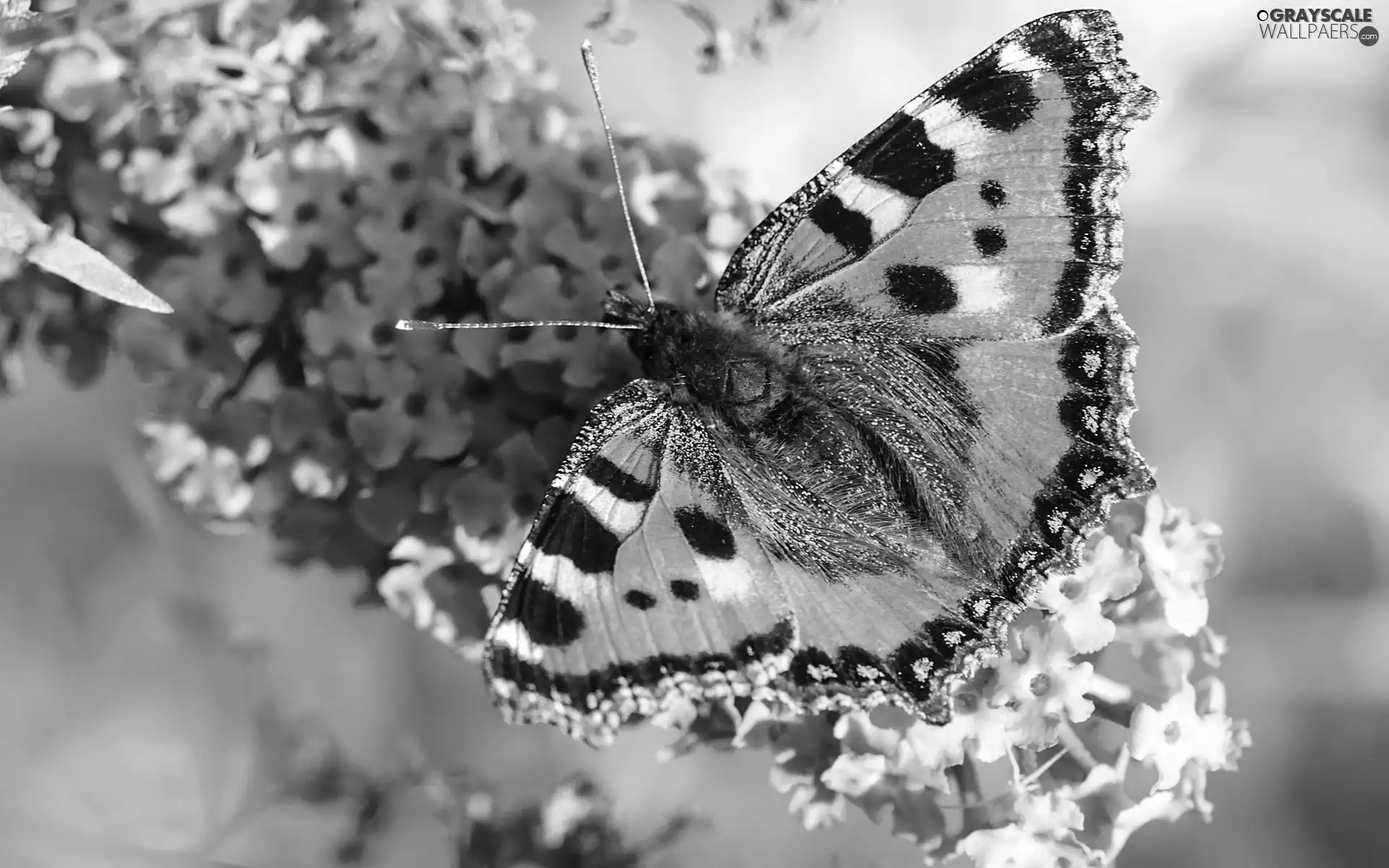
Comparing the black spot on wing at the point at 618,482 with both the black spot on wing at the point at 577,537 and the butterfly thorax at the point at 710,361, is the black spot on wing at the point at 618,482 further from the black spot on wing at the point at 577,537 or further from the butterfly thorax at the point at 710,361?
the butterfly thorax at the point at 710,361

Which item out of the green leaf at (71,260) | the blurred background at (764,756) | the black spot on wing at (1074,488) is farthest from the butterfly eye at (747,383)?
the green leaf at (71,260)

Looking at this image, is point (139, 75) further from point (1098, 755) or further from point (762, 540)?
point (1098, 755)

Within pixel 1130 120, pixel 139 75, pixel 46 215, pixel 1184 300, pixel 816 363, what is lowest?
pixel 46 215

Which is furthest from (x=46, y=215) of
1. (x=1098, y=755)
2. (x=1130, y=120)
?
(x=1098, y=755)

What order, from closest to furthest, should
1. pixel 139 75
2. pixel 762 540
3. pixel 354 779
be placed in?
pixel 762 540, pixel 139 75, pixel 354 779

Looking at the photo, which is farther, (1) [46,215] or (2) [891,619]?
(1) [46,215]

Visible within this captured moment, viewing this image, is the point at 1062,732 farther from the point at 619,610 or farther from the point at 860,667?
the point at 619,610
